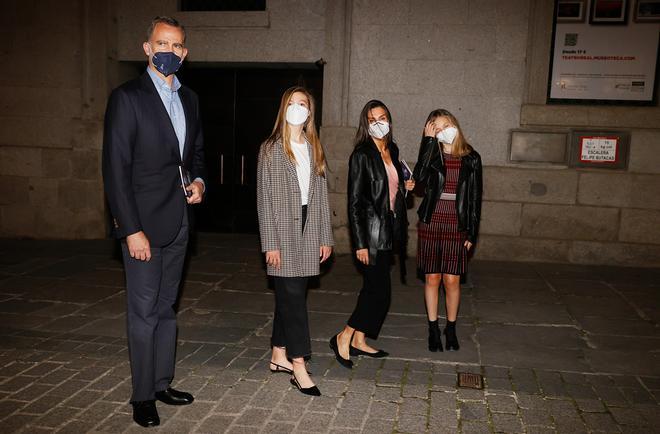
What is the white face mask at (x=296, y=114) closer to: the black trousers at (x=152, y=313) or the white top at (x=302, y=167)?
the white top at (x=302, y=167)

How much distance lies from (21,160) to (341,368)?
278 inches

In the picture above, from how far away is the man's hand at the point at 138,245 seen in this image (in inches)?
119

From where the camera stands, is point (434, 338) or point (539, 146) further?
point (539, 146)

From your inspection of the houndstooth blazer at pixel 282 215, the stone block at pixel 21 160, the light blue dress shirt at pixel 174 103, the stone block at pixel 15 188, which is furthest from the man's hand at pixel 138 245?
the stone block at pixel 15 188

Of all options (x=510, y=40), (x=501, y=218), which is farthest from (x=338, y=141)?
(x=510, y=40)

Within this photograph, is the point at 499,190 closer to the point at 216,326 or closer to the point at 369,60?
the point at 369,60

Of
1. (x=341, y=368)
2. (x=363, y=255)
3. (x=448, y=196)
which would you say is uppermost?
(x=448, y=196)

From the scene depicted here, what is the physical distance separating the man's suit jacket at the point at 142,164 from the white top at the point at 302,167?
0.71m

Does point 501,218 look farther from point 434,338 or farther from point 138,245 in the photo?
point 138,245

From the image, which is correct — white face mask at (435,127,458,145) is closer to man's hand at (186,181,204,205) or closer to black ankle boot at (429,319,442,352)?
black ankle boot at (429,319,442,352)

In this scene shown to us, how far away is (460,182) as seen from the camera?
4359 millimetres

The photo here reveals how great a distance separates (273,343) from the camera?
3965 mm

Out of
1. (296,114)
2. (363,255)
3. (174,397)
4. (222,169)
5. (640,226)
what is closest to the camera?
(174,397)

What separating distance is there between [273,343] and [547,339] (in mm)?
2415
